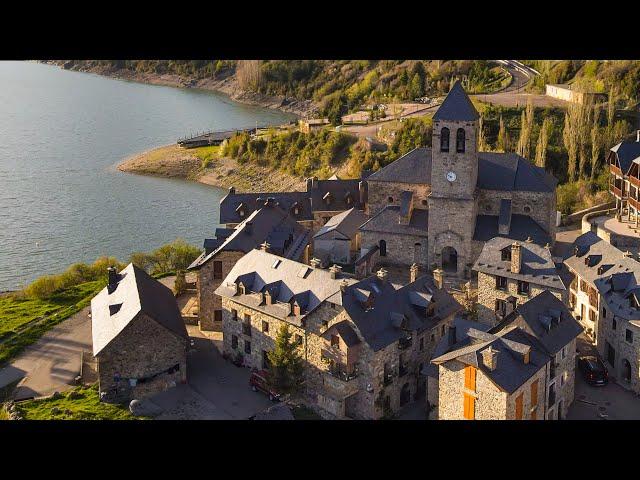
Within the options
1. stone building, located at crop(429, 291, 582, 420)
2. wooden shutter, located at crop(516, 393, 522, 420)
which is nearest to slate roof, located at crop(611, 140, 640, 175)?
stone building, located at crop(429, 291, 582, 420)

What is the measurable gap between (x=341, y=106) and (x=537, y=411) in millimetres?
66545

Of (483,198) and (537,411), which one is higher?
(483,198)

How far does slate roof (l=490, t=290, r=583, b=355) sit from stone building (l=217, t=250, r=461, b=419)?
3.35 meters

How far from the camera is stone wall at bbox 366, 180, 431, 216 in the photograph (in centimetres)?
4566

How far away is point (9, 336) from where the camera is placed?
129 ft

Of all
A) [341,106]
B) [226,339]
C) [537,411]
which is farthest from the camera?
[341,106]

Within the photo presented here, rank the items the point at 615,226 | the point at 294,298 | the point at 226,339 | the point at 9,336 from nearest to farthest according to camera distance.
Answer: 1. the point at 294,298
2. the point at 226,339
3. the point at 9,336
4. the point at 615,226

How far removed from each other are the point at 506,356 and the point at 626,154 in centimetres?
2898

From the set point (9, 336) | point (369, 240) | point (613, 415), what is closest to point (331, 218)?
point (369, 240)

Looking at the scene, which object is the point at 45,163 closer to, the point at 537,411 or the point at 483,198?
the point at 483,198

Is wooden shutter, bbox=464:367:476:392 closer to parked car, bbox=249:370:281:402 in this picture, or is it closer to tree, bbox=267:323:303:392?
tree, bbox=267:323:303:392

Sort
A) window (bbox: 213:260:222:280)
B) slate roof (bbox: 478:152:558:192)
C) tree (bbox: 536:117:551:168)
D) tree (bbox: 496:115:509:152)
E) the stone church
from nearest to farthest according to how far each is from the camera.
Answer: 1. window (bbox: 213:260:222:280)
2. the stone church
3. slate roof (bbox: 478:152:558:192)
4. tree (bbox: 536:117:551:168)
5. tree (bbox: 496:115:509:152)

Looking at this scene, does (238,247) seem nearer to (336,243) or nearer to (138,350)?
(336,243)

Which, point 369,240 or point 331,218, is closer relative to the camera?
point 369,240
